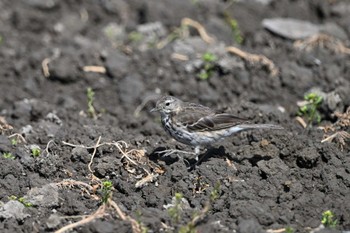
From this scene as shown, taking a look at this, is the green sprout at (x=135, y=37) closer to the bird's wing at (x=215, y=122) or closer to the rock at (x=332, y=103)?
the rock at (x=332, y=103)

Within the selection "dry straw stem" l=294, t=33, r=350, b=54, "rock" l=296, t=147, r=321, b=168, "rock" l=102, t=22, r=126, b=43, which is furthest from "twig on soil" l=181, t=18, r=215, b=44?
"rock" l=296, t=147, r=321, b=168

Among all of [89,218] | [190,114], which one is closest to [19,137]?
[190,114]

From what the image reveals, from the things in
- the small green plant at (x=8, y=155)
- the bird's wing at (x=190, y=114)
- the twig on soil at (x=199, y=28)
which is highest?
the bird's wing at (x=190, y=114)

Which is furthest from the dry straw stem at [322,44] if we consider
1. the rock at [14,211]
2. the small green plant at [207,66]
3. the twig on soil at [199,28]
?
the rock at [14,211]

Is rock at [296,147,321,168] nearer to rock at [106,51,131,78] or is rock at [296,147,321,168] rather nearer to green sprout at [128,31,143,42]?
rock at [106,51,131,78]

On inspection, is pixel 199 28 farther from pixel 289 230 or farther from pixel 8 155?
pixel 289 230
